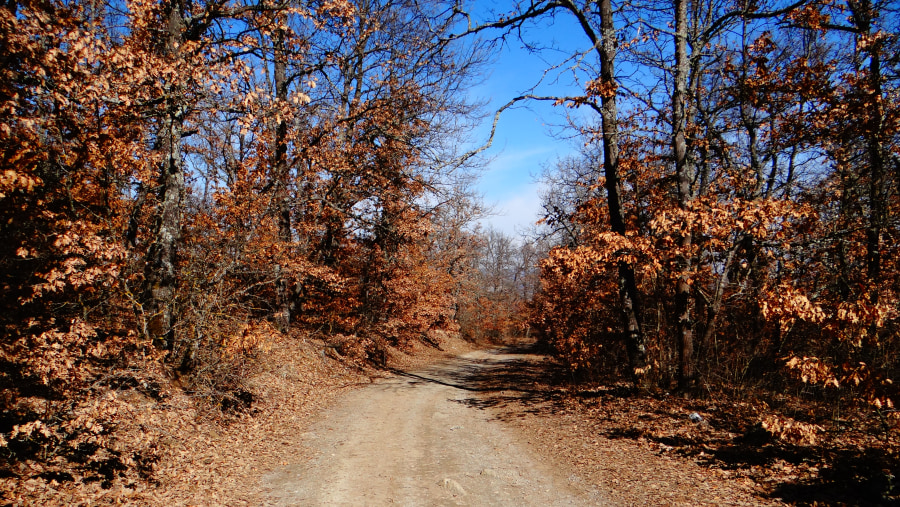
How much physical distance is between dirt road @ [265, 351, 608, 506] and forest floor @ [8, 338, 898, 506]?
0.12ft

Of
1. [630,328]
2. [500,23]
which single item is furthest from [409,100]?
[630,328]

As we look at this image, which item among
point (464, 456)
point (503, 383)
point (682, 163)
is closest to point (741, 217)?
point (682, 163)

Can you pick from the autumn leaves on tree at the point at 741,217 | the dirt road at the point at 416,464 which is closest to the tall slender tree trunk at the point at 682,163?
the autumn leaves on tree at the point at 741,217

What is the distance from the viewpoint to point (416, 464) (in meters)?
8.17

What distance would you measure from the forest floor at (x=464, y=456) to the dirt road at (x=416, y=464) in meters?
0.04

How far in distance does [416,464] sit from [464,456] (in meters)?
1.04

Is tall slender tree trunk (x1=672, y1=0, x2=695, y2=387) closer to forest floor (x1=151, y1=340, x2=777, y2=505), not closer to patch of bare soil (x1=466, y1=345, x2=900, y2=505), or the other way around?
patch of bare soil (x1=466, y1=345, x2=900, y2=505)

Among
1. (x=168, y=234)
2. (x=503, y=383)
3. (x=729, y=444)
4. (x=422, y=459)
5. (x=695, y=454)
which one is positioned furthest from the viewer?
(x=503, y=383)

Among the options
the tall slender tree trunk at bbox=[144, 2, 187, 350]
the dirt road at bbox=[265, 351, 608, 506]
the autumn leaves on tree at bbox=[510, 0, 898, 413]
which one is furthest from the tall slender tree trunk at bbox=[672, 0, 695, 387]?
the tall slender tree trunk at bbox=[144, 2, 187, 350]

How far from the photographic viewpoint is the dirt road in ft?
22.1

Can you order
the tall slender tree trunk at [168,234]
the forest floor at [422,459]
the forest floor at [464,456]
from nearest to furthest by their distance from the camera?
1. the forest floor at [464,456]
2. the forest floor at [422,459]
3. the tall slender tree trunk at [168,234]

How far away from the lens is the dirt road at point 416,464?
22.1ft

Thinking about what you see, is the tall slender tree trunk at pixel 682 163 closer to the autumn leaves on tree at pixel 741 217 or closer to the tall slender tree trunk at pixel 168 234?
the autumn leaves on tree at pixel 741 217

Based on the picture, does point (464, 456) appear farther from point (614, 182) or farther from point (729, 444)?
point (614, 182)
